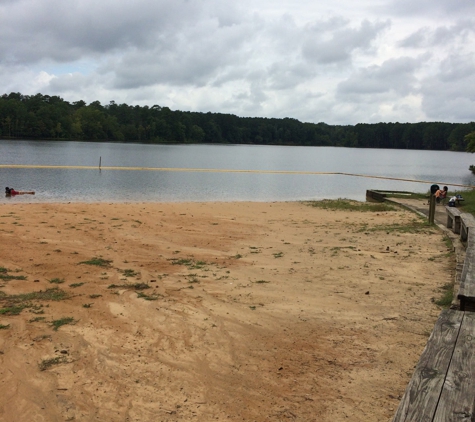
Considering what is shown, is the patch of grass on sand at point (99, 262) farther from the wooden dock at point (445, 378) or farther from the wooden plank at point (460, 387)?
the wooden plank at point (460, 387)

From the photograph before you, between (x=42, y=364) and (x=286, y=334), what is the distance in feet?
8.63

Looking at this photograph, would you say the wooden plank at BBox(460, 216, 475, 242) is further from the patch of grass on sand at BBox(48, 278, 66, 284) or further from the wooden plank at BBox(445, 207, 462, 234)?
the patch of grass on sand at BBox(48, 278, 66, 284)

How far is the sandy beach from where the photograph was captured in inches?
165

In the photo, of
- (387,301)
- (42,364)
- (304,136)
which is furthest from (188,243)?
(304,136)

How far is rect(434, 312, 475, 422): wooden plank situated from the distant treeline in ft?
238

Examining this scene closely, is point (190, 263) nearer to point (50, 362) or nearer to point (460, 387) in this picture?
point (50, 362)

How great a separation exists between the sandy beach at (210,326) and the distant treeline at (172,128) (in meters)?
68.4

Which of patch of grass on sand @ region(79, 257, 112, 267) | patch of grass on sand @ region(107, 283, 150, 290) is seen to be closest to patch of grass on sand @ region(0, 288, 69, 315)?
patch of grass on sand @ region(107, 283, 150, 290)

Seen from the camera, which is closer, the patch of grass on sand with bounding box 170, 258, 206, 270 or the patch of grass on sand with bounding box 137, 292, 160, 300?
the patch of grass on sand with bounding box 137, 292, 160, 300

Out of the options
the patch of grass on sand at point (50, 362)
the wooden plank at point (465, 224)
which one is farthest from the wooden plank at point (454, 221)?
the patch of grass on sand at point (50, 362)

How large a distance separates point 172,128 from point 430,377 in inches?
5782

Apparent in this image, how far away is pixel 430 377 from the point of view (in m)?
3.29

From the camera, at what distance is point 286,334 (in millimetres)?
5676

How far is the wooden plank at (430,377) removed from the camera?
2887 mm
